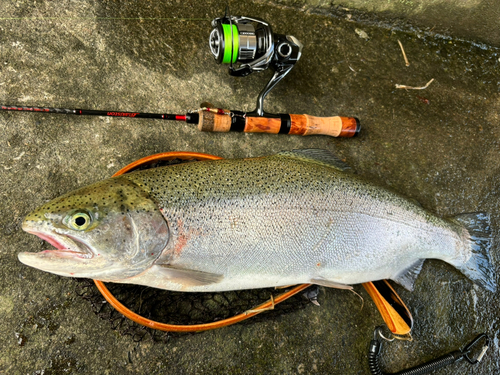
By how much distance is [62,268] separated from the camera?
1.70 metres

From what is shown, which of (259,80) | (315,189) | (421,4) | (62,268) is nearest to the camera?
(62,268)

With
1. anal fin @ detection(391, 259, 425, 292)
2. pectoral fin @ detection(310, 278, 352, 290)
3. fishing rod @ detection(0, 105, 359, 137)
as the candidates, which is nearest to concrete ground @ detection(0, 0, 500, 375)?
fishing rod @ detection(0, 105, 359, 137)

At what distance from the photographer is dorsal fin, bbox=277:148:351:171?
2.26 meters

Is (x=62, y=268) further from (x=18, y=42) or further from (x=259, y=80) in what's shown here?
(x=259, y=80)

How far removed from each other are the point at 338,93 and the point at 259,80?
77 centimetres

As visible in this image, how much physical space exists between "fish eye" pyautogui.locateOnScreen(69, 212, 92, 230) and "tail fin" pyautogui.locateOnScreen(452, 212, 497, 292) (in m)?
2.66

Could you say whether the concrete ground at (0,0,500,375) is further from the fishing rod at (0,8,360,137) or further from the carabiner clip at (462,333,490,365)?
the fishing rod at (0,8,360,137)

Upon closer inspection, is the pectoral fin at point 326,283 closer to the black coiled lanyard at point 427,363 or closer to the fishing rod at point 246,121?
the black coiled lanyard at point 427,363

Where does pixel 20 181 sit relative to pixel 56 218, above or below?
below

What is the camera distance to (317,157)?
2283 mm

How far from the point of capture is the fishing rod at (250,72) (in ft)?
7.29

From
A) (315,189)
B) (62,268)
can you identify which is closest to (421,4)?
(315,189)

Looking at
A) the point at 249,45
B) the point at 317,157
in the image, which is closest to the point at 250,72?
the point at 249,45

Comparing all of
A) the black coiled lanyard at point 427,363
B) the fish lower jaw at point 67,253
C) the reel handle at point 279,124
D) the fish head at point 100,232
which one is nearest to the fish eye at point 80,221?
the fish head at point 100,232
